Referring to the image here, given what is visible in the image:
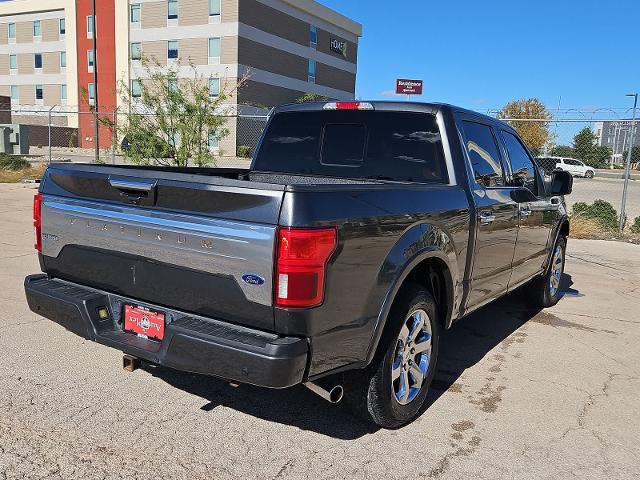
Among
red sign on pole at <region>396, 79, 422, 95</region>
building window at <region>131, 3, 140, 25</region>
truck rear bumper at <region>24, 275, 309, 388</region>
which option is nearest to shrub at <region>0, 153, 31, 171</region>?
truck rear bumper at <region>24, 275, 309, 388</region>

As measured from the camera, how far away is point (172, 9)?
45750mm

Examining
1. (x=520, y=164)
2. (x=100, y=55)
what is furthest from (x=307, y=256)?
(x=100, y=55)

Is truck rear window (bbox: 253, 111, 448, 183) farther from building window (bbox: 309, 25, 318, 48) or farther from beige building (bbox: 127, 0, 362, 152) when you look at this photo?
building window (bbox: 309, 25, 318, 48)

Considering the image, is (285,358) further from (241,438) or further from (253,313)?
(241,438)

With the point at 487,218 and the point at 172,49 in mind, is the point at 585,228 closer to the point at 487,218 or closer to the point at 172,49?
the point at 487,218

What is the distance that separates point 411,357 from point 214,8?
4490 cm

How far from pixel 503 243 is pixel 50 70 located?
58695 millimetres

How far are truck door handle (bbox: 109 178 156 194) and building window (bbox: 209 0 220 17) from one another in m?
44.2

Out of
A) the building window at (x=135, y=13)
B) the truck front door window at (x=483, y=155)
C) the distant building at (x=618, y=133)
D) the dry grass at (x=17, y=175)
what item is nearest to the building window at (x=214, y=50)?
the building window at (x=135, y=13)

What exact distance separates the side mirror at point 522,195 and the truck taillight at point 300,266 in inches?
105

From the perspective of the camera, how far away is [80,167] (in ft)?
11.8

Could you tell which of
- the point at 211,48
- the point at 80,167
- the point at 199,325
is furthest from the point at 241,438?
the point at 211,48

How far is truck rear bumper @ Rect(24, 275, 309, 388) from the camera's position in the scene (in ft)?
8.79

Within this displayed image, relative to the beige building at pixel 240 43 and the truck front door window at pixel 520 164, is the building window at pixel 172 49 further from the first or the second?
the truck front door window at pixel 520 164
